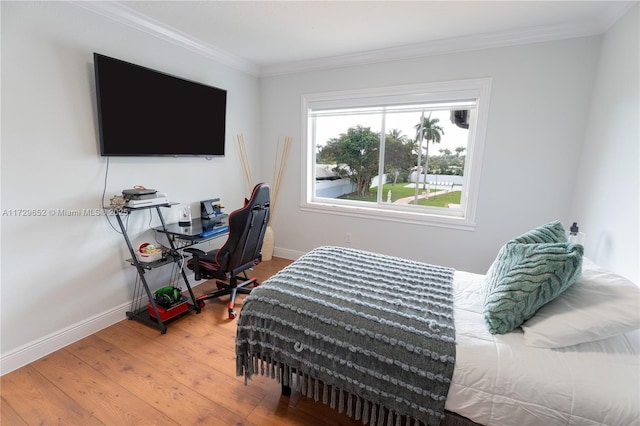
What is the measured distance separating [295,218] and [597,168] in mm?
2945

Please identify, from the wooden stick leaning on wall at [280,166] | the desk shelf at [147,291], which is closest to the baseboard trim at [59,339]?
the desk shelf at [147,291]

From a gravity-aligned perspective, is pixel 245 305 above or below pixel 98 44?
below

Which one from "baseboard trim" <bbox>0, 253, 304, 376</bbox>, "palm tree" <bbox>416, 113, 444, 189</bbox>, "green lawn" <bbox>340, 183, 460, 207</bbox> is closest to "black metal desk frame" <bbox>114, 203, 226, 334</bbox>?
"baseboard trim" <bbox>0, 253, 304, 376</bbox>

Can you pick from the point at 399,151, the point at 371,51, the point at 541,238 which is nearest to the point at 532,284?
the point at 541,238

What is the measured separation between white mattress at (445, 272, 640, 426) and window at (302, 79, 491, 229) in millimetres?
1869

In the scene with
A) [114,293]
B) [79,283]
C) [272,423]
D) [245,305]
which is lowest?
[272,423]

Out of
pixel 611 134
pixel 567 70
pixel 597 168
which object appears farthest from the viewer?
pixel 567 70

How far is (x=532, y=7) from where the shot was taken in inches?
79.4

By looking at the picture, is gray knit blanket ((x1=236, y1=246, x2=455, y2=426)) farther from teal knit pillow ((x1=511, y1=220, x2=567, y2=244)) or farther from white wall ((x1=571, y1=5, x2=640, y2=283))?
white wall ((x1=571, y1=5, x2=640, y2=283))

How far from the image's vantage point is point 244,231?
2.33 meters

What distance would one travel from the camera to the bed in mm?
1004

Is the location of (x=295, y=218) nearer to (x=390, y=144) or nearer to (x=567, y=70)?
(x=390, y=144)

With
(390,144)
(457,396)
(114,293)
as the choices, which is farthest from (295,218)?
(457,396)

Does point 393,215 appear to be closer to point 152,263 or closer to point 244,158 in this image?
point 244,158
